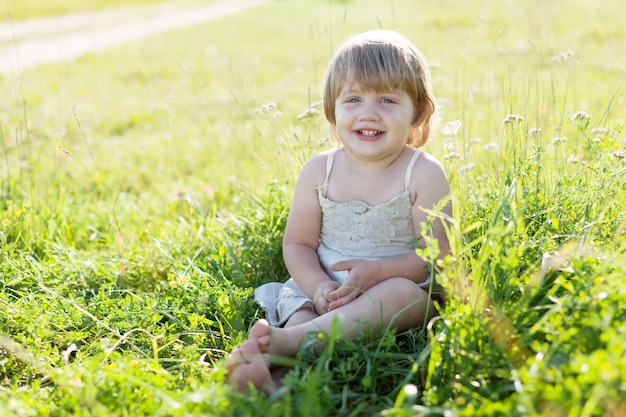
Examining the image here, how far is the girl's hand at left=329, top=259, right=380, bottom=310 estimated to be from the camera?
8.36ft

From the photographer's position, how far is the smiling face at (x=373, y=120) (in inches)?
107

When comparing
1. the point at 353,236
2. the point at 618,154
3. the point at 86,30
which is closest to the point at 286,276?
the point at 353,236

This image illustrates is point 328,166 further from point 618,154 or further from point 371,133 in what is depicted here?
point 618,154

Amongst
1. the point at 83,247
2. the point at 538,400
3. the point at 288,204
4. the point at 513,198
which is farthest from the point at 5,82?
the point at 538,400

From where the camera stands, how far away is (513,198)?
2557mm

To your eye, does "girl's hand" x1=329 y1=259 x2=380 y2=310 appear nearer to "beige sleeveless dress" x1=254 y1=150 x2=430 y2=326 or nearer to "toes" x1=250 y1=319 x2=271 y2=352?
"beige sleeveless dress" x1=254 y1=150 x2=430 y2=326

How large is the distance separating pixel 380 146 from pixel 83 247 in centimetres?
182

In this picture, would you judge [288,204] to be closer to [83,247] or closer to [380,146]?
[380,146]

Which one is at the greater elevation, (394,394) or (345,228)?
(345,228)

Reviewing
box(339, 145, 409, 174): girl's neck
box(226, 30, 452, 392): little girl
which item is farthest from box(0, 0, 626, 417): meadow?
box(339, 145, 409, 174): girl's neck

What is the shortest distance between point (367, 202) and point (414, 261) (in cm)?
34

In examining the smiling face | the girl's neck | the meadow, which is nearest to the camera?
the meadow

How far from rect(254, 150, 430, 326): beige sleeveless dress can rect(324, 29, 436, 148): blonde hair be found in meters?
0.23

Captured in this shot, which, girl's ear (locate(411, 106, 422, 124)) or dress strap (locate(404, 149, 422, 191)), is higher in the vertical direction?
girl's ear (locate(411, 106, 422, 124))
